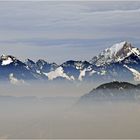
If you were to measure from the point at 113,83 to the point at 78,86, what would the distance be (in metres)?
53.8

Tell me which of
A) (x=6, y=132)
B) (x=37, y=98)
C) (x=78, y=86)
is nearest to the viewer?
(x=78, y=86)

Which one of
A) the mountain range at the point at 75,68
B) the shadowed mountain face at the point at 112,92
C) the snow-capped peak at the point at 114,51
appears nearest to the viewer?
the snow-capped peak at the point at 114,51

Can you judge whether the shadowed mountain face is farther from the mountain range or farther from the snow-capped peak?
the snow-capped peak

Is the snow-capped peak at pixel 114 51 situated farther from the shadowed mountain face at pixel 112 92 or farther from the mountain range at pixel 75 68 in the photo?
the shadowed mountain face at pixel 112 92

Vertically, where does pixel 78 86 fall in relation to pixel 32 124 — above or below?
above

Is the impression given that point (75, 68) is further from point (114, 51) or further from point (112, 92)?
point (114, 51)

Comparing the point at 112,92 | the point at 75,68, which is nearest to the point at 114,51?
the point at 75,68

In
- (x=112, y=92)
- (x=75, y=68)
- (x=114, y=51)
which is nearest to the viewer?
(x=114, y=51)

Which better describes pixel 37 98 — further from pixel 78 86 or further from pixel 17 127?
pixel 17 127

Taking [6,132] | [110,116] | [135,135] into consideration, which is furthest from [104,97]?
[6,132]

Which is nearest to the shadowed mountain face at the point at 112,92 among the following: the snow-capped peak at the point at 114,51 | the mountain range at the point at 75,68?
the mountain range at the point at 75,68

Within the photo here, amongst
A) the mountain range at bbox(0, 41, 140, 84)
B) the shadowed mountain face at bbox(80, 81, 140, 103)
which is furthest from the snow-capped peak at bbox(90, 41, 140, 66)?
the shadowed mountain face at bbox(80, 81, 140, 103)

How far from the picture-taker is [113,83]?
140 meters

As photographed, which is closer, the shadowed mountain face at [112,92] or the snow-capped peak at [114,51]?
the snow-capped peak at [114,51]
